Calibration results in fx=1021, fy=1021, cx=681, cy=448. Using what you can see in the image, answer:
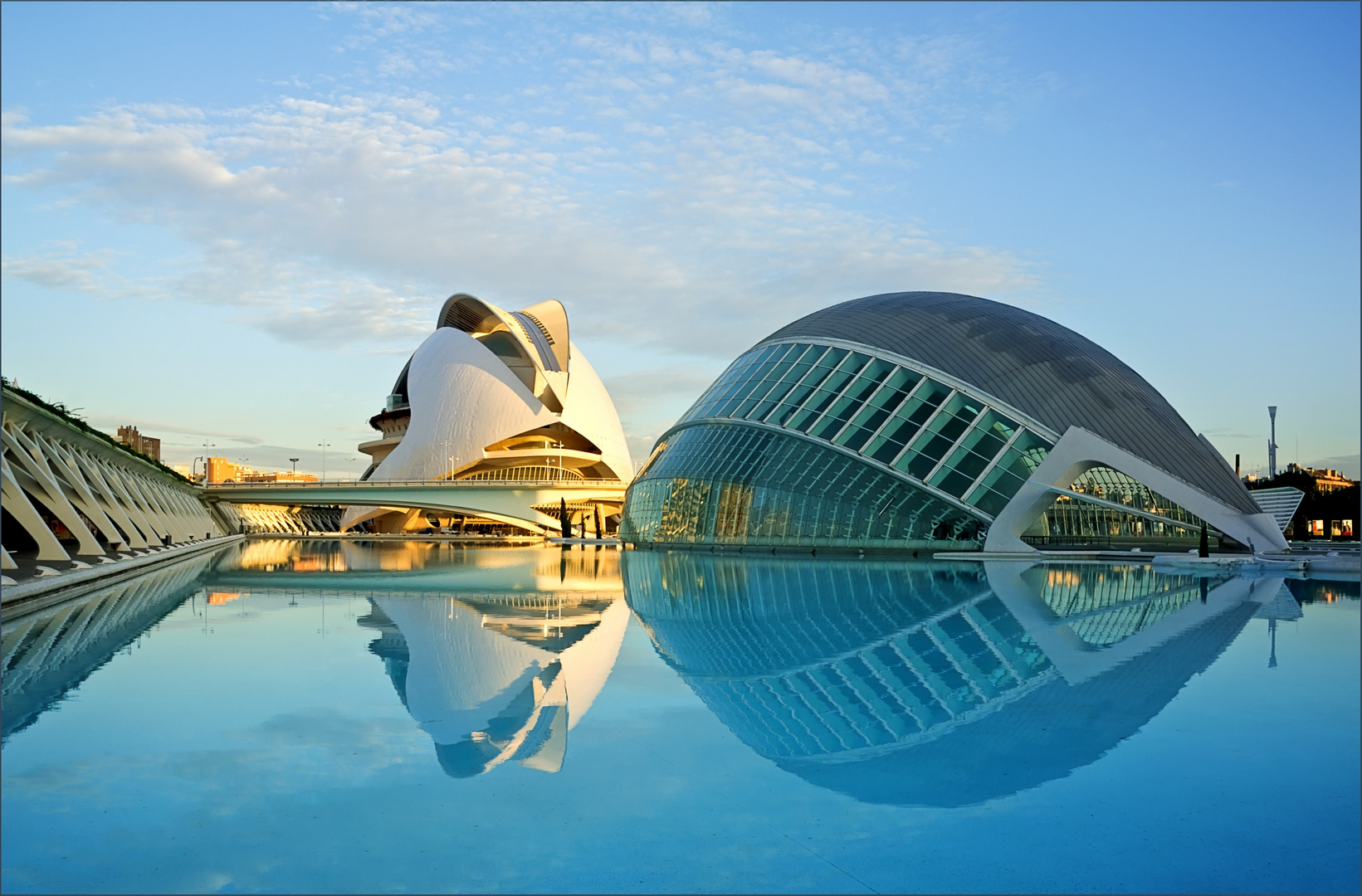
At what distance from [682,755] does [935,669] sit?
4113 mm

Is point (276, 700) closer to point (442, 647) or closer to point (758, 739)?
point (442, 647)

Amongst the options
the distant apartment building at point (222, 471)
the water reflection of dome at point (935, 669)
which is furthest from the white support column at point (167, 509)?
the distant apartment building at point (222, 471)

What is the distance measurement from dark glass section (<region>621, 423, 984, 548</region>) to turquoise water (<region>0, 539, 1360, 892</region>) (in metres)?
15.9

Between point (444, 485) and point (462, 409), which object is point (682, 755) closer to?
point (444, 485)

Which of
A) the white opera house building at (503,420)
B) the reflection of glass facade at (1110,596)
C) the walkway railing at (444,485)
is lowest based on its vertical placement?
the reflection of glass facade at (1110,596)

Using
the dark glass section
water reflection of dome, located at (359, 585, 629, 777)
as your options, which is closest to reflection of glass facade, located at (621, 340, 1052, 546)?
the dark glass section

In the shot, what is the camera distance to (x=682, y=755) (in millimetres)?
6578

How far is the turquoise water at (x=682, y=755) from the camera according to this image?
4.64 metres

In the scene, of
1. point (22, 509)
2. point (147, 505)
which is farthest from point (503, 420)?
point (22, 509)

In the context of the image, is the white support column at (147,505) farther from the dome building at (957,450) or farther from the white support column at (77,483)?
the dome building at (957,450)

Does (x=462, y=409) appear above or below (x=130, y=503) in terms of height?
above

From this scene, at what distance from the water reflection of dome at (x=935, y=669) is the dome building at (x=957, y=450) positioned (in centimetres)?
967

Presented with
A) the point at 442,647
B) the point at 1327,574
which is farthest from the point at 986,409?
→ the point at 442,647

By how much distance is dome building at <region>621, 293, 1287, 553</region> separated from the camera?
29062 mm
